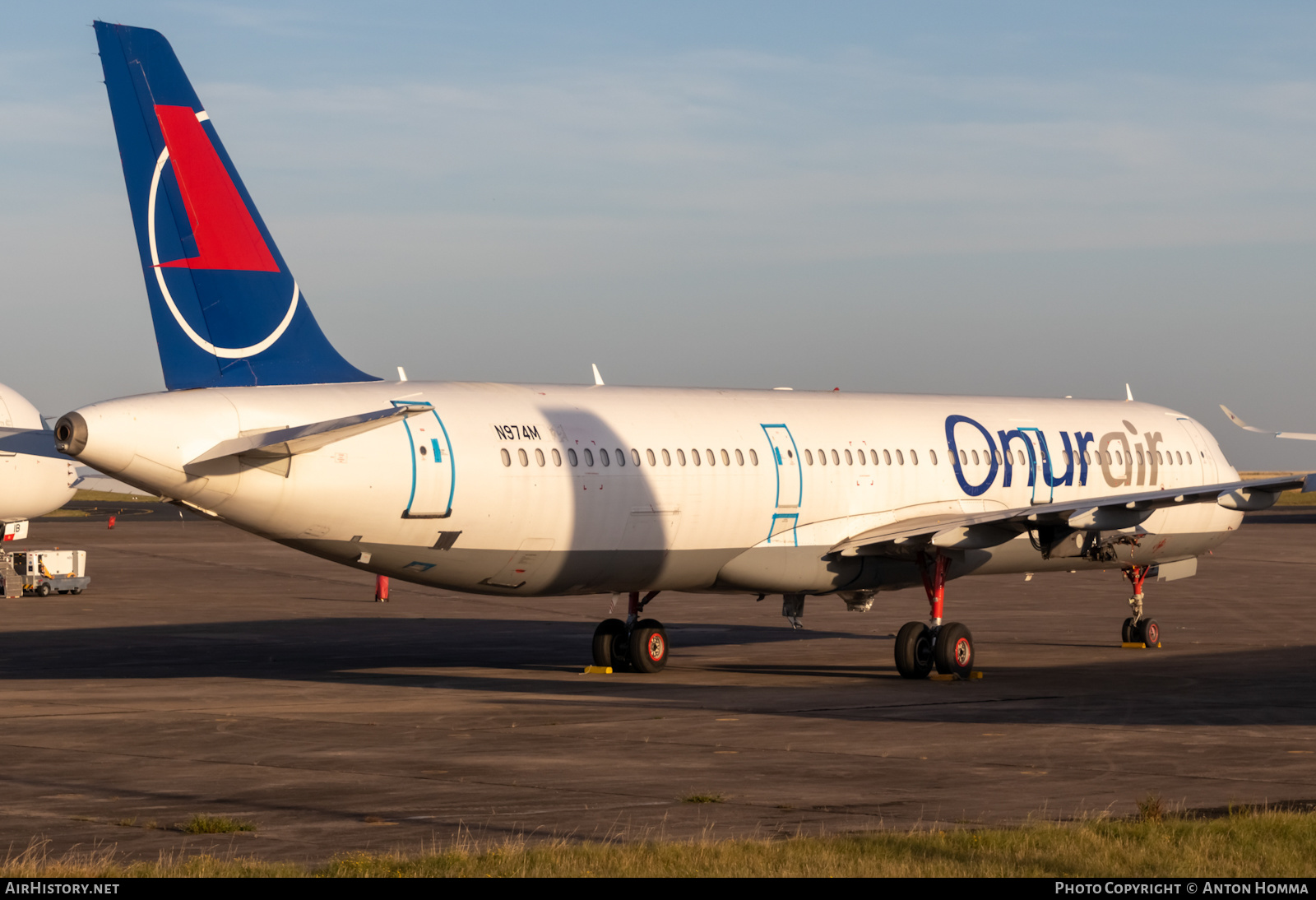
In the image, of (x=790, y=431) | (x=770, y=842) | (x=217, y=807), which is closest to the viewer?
(x=770, y=842)

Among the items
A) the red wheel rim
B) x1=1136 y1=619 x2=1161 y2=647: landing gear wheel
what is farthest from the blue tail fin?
x1=1136 y1=619 x2=1161 y2=647: landing gear wheel

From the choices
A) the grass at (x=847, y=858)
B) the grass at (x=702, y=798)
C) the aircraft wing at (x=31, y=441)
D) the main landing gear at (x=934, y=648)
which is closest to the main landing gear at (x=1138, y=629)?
the main landing gear at (x=934, y=648)

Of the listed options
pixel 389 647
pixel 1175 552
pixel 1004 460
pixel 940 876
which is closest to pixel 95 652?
pixel 389 647

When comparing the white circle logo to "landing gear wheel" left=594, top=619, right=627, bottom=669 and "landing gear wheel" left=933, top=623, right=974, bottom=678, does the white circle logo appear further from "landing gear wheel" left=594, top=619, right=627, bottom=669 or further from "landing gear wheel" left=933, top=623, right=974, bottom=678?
"landing gear wheel" left=933, top=623, right=974, bottom=678

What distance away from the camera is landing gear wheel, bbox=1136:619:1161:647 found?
30.4 meters

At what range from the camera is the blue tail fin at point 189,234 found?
2036 centimetres

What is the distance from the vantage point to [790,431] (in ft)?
86.8

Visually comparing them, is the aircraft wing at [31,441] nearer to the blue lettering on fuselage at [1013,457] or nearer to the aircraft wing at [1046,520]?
the aircraft wing at [1046,520]

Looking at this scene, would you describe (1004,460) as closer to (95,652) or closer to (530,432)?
(530,432)

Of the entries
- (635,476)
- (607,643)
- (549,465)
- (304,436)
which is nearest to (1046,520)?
(635,476)

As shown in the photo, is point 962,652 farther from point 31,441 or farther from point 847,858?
point 847,858

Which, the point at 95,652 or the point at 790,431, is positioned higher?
the point at 790,431

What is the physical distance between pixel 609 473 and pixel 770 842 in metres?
12.1

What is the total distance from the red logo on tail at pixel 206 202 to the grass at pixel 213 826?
32.0 ft
